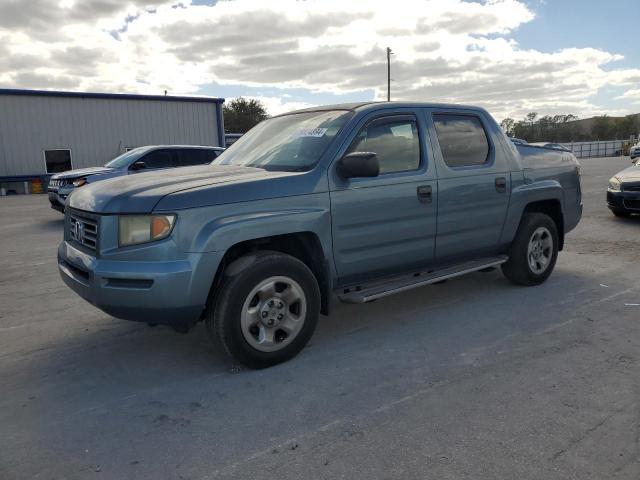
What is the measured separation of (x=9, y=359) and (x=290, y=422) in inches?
92.7

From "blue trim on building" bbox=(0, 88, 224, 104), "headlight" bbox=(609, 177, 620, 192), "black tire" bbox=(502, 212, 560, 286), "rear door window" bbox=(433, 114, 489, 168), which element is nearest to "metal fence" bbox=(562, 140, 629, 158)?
"blue trim on building" bbox=(0, 88, 224, 104)

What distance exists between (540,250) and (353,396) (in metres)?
3.38

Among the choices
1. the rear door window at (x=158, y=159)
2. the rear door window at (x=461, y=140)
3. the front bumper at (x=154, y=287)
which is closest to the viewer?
the front bumper at (x=154, y=287)

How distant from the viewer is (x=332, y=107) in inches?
184

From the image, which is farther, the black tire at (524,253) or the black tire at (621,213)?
the black tire at (621,213)

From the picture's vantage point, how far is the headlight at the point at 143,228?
11.0 feet

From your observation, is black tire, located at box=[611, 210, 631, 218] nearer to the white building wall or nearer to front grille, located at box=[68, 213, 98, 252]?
front grille, located at box=[68, 213, 98, 252]

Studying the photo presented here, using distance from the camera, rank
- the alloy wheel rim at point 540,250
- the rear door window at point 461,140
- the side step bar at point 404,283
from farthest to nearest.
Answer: the alloy wheel rim at point 540,250, the rear door window at point 461,140, the side step bar at point 404,283

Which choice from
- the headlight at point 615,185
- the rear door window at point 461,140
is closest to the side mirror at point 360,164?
the rear door window at point 461,140

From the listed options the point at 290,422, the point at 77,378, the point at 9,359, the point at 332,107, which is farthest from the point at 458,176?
the point at 9,359

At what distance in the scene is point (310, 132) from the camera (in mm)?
4359

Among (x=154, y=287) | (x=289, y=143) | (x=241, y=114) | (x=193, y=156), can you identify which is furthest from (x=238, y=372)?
(x=241, y=114)

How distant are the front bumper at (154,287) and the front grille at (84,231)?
146 mm

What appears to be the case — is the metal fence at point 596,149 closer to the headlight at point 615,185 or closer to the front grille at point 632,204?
the headlight at point 615,185
